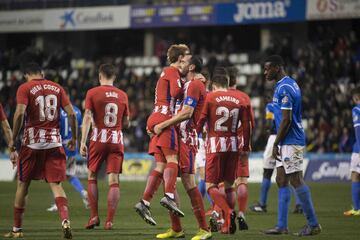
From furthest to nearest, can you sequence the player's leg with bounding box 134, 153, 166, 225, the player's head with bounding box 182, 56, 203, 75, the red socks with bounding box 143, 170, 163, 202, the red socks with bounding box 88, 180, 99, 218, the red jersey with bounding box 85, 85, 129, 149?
the red jersey with bounding box 85, 85, 129, 149 < the red socks with bounding box 88, 180, 99, 218 < the player's head with bounding box 182, 56, 203, 75 < the red socks with bounding box 143, 170, 163, 202 < the player's leg with bounding box 134, 153, 166, 225

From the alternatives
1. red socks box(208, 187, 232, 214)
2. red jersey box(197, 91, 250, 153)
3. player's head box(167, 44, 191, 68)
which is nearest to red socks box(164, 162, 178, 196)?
player's head box(167, 44, 191, 68)

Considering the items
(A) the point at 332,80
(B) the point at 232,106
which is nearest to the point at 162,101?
(B) the point at 232,106

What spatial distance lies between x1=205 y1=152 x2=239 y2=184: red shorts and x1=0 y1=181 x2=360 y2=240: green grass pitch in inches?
34.4

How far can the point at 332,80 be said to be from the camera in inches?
1390

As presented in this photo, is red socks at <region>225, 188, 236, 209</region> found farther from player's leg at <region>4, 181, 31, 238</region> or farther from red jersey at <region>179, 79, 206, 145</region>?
player's leg at <region>4, 181, 31, 238</region>

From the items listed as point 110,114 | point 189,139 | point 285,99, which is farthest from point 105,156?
point 285,99

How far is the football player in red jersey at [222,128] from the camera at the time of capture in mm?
14352

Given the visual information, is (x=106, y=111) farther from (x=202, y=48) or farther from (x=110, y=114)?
(x=202, y=48)

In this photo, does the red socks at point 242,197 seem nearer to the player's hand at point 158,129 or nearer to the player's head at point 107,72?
the player's head at point 107,72

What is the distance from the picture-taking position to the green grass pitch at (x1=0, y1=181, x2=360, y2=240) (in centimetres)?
1384

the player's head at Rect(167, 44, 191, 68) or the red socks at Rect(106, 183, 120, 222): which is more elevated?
the player's head at Rect(167, 44, 191, 68)

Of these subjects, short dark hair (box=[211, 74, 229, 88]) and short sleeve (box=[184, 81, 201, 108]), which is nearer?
short sleeve (box=[184, 81, 201, 108])

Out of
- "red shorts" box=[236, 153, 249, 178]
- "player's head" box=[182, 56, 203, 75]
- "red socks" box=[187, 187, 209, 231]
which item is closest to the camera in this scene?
"red socks" box=[187, 187, 209, 231]

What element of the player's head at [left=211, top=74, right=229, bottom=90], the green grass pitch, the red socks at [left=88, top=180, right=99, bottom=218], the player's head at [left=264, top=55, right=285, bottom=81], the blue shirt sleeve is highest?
the player's head at [left=264, top=55, right=285, bottom=81]
